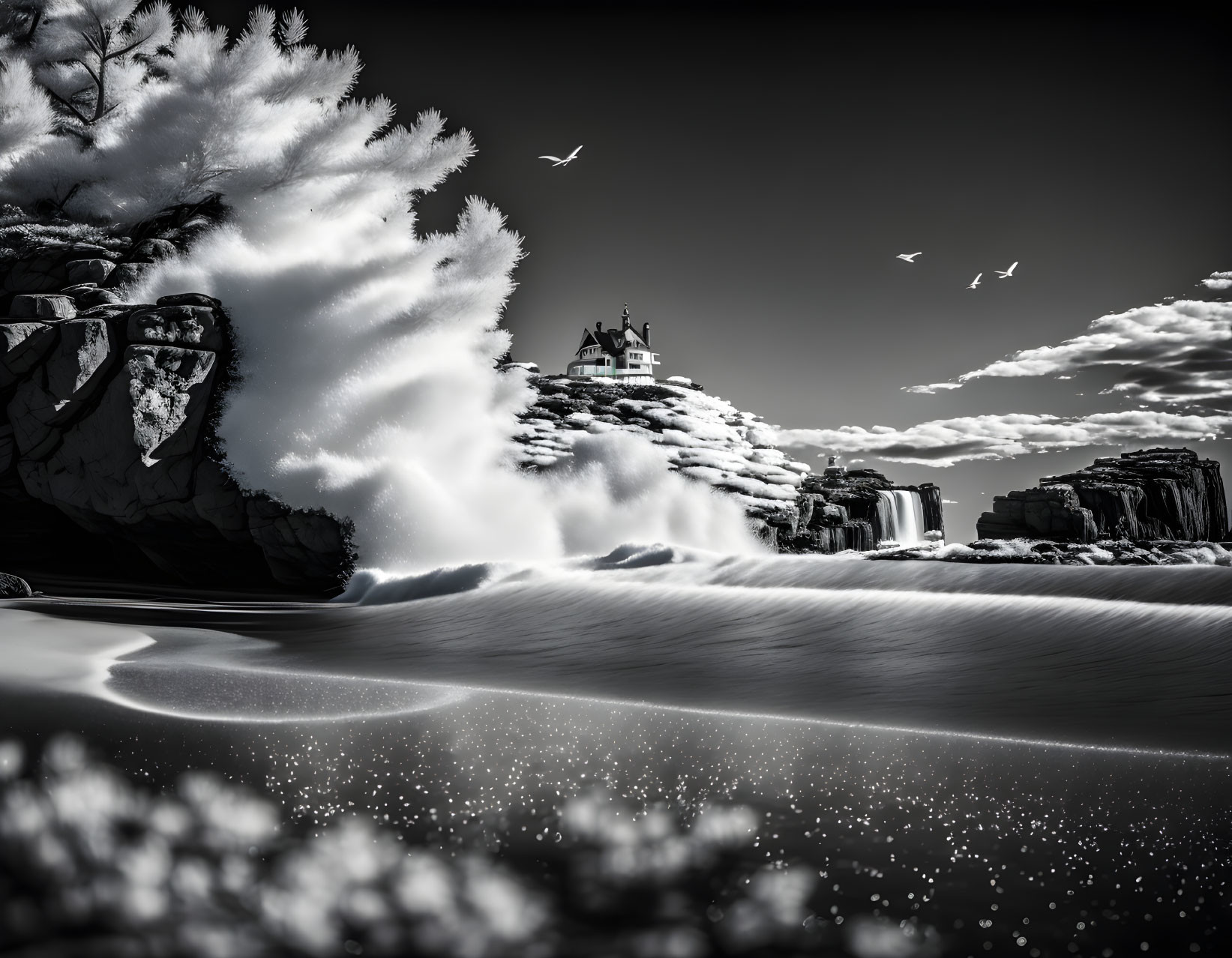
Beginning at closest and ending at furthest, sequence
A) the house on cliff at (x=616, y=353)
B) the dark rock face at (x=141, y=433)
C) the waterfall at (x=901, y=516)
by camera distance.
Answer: the dark rock face at (x=141, y=433) < the waterfall at (x=901, y=516) < the house on cliff at (x=616, y=353)

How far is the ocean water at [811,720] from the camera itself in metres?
1.93

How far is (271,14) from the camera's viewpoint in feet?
39.3

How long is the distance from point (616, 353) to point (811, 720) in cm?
3701

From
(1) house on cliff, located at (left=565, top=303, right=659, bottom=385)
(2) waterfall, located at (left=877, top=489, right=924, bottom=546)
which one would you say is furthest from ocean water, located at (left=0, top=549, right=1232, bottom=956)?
(1) house on cliff, located at (left=565, top=303, right=659, bottom=385)

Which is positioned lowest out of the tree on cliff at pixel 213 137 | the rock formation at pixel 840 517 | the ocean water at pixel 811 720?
the ocean water at pixel 811 720

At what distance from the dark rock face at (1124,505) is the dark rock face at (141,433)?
1774cm

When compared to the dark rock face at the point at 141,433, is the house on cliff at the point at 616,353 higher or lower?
higher

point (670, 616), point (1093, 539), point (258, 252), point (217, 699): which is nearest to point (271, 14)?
point (258, 252)

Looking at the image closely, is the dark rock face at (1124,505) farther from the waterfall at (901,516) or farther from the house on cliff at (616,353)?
the house on cliff at (616,353)

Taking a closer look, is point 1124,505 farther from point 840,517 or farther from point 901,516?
point 840,517

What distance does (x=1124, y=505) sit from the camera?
22.4 meters

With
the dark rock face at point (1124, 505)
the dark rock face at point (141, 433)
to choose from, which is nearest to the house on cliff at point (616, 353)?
the dark rock face at point (1124, 505)

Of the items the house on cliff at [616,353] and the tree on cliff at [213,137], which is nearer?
the tree on cliff at [213,137]

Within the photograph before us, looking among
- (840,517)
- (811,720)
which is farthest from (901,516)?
(811,720)
